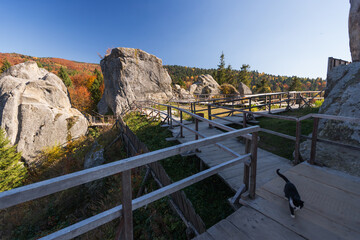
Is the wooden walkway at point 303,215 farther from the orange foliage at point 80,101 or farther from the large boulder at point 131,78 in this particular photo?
the orange foliage at point 80,101

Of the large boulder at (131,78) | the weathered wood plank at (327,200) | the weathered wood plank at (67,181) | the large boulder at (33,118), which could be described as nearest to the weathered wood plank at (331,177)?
the weathered wood plank at (327,200)

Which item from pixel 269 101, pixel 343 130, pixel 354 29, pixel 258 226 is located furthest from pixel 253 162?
pixel 354 29

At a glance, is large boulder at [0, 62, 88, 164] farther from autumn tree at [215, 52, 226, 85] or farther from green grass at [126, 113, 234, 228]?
autumn tree at [215, 52, 226, 85]

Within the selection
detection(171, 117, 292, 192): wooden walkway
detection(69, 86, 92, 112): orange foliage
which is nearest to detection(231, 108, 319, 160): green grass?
detection(171, 117, 292, 192): wooden walkway

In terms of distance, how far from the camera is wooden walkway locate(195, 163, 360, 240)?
179 centimetres

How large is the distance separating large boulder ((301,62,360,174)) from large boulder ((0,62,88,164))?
20.7 meters

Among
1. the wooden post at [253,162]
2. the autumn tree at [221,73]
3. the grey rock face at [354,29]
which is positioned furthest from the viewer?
the autumn tree at [221,73]

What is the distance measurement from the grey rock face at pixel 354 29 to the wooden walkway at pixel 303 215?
1074 cm

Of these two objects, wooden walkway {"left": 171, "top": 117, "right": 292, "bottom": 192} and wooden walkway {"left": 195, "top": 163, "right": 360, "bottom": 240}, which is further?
wooden walkway {"left": 171, "top": 117, "right": 292, "bottom": 192}

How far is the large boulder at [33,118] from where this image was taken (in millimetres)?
15359

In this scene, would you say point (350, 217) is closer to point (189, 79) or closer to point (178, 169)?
point (178, 169)

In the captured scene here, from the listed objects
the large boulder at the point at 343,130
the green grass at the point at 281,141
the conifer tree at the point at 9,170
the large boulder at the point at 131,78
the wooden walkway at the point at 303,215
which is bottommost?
the conifer tree at the point at 9,170

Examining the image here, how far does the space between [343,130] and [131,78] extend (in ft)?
74.4

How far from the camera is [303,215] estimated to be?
6.72 ft
